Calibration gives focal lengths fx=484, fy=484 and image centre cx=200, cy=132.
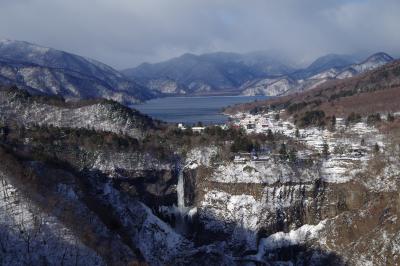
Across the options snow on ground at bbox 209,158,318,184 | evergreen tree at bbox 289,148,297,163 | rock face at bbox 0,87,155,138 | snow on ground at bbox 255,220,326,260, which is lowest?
snow on ground at bbox 255,220,326,260

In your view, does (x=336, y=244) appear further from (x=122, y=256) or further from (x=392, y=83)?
(x=392, y=83)

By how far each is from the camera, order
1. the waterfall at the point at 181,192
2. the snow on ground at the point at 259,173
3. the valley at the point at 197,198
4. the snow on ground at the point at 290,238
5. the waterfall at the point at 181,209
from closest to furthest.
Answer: the valley at the point at 197,198
the snow on ground at the point at 290,238
the waterfall at the point at 181,209
the snow on ground at the point at 259,173
the waterfall at the point at 181,192

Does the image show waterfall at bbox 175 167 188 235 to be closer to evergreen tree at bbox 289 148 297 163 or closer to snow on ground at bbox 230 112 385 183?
snow on ground at bbox 230 112 385 183

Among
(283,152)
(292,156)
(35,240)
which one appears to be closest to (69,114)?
(283,152)

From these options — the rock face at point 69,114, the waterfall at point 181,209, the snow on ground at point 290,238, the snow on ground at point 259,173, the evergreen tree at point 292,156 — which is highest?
the rock face at point 69,114

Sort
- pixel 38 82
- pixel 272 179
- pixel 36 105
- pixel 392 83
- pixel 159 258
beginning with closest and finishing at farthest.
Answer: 1. pixel 159 258
2. pixel 272 179
3. pixel 36 105
4. pixel 392 83
5. pixel 38 82

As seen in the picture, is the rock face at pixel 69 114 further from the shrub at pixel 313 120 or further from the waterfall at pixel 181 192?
the shrub at pixel 313 120

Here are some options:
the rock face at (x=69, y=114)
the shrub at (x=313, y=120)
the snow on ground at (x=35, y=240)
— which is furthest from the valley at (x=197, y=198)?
the shrub at (x=313, y=120)

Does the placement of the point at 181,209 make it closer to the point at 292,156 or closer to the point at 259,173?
the point at 259,173

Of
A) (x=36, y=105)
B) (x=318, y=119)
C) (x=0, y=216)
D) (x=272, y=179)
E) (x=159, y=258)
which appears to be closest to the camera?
(x=0, y=216)

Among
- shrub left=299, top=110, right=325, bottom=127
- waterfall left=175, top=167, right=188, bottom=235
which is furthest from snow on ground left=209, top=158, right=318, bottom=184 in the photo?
shrub left=299, top=110, right=325, bottom=127

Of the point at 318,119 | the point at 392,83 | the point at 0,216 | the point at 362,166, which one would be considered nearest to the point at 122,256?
the point at 0,216
